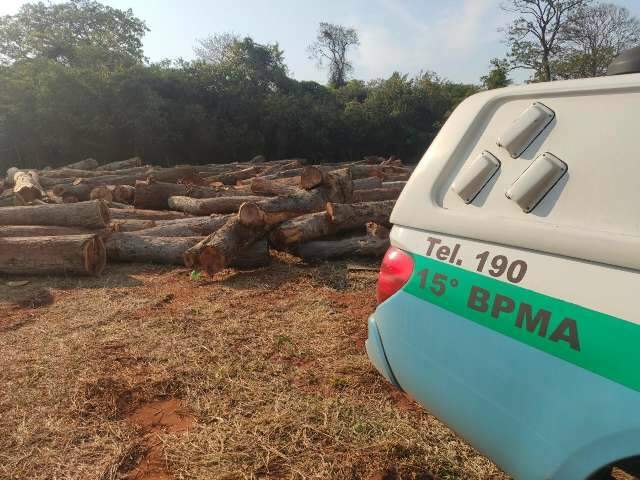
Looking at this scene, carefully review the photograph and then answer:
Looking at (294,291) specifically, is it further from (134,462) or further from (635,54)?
(635,54)

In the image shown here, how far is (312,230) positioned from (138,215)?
434 cm

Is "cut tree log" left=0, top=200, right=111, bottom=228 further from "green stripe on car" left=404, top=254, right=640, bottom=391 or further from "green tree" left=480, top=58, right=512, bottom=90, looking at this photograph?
"green tree" left=480, top=58, right=512, bottom=90

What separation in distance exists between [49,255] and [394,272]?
591 centimetres

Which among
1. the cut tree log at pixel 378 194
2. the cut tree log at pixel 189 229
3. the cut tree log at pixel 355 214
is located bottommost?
the cut tree log at pixel 189 229

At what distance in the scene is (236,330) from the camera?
429cm

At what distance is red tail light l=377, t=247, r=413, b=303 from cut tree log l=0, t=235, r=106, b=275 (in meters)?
5.44

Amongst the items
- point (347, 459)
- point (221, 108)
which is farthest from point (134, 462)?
point (221, 108)

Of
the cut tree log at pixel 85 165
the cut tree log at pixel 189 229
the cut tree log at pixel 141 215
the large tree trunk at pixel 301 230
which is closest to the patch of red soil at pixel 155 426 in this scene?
the large tree trunk at pixel 301 230

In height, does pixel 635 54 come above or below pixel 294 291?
above

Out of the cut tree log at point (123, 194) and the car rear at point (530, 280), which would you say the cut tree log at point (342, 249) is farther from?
the cut tree log at point (123, 194)

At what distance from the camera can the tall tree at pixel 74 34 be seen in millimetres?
30109

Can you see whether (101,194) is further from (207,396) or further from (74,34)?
(74,34)

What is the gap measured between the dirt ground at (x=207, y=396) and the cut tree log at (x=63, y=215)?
6.49 ft

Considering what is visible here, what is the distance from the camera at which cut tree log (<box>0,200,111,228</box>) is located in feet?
23.2
